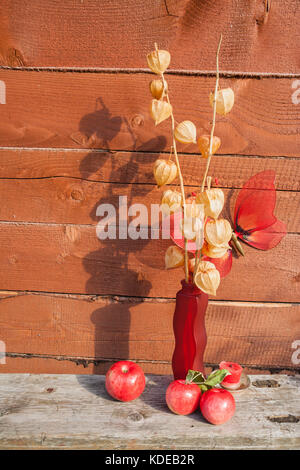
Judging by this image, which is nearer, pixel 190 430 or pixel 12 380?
pixel 190 430

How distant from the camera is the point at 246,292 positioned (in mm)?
1096

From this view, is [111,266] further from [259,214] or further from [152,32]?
[152,32]

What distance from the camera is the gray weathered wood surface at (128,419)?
82cm

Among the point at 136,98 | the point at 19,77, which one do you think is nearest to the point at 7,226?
the point at 19,77

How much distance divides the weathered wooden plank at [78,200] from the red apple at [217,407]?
0.47 metres

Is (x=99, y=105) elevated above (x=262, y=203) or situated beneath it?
elevated above

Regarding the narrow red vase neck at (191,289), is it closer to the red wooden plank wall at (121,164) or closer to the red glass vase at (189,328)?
the red glass vase at (189,328)

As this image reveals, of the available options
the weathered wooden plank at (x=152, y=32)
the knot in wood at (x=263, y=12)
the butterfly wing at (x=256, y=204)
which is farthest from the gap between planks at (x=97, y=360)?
the knot in wood at (x=263, y=12)

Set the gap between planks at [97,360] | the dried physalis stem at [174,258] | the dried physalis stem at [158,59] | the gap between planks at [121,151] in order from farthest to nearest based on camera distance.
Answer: the gap between planks at [97,360] < the gap between planks at [121,151] < the dried physalis stem at [174,258] < the dried physalis stem at [158,59]

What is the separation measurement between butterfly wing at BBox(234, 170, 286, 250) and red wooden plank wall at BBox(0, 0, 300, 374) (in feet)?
0.08

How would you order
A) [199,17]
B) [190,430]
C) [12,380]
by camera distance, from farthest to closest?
[12,380], [199,17], [190,430]

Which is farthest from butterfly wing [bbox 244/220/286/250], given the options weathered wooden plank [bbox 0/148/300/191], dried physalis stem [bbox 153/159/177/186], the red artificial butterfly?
dried physalis stem [bbox 153/159/177/186]
